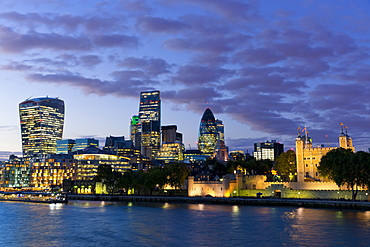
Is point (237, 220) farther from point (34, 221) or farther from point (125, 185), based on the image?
point (125, 185)

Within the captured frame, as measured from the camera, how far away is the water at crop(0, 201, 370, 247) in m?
49.4

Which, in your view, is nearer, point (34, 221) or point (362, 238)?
point (362, 238)

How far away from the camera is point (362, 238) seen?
161 ft

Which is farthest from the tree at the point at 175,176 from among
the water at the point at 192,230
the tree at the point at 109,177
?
the water at the point at 192,230

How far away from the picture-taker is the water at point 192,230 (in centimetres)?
4941

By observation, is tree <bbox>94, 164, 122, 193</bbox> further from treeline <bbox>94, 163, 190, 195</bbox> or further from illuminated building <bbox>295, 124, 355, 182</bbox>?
illuminated building <bbox>295, 124, 355, 182</bbox>

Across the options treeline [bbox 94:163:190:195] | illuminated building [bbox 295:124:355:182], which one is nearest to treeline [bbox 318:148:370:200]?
illuminated building [bbox 295:124:355:182]

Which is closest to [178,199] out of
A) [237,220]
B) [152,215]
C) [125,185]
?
[125,185]

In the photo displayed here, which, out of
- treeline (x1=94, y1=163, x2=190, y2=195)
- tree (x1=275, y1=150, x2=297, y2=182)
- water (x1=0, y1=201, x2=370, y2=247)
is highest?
tree (x1=275, y1=150, x2=297, y2=182)

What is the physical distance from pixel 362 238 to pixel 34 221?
50.1 meters

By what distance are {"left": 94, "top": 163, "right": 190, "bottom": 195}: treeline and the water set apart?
44.3m

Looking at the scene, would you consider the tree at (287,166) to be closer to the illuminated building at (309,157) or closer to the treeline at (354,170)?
the illuminated building at (309,157)

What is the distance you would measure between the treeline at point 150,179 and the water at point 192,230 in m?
44.3

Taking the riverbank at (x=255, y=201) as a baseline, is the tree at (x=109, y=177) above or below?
above
